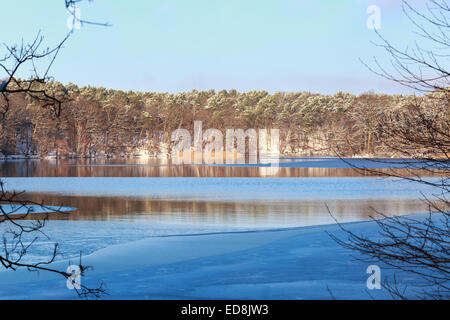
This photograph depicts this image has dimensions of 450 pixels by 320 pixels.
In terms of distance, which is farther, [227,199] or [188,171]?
[188,171]

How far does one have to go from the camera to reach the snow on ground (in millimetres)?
5766

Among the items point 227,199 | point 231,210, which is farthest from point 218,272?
point 227,199

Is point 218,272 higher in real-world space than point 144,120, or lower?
lower

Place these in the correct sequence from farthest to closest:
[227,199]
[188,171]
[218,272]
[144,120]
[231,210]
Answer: [144,120], [188,171], [227,199], [231,210], [218,272]

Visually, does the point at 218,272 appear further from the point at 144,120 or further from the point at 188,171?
the point at 144,120

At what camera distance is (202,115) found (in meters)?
73.1

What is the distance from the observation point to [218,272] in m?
6.79

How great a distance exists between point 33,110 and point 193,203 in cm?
4951

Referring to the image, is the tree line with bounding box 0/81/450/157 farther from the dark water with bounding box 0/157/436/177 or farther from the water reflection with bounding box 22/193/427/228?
the water reflection with bounding box 22/193/427/228

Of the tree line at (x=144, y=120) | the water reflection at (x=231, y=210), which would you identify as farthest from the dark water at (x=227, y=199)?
the tree line at (x=144, y=120)

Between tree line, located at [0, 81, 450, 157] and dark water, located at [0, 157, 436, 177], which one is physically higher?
tree line, located at [0, 81, 450, 157]

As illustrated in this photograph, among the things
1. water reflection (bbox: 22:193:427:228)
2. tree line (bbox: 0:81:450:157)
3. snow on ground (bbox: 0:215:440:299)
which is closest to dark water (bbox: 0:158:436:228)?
water reflection (bbox: 22:193:427:228)

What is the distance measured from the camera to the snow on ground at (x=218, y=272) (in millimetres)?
5766

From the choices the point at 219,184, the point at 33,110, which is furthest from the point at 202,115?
the point at 219,184
